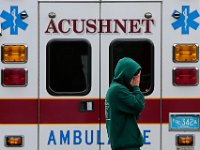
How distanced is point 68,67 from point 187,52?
3.88 ft

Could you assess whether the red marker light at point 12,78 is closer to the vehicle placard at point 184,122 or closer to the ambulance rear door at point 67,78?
the ambulance rear door at point 67,78

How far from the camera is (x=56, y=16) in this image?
22.2 ft

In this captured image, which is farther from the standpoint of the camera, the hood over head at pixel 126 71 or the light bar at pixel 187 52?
the light bar at pixel 187 52

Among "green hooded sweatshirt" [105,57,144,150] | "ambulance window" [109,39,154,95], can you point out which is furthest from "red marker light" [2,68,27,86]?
"green hooded sweatshirt" [105,57,144,150]

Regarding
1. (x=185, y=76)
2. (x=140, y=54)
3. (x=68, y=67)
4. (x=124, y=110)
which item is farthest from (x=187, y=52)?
(x=124, y=110)

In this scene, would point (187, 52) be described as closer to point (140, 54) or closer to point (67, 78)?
point (140, 54)

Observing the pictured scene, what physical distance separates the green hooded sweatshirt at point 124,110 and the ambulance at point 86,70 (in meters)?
1.02

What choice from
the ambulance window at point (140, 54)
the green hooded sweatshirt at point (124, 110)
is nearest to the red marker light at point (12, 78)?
the ambulance window at point (140, 54)

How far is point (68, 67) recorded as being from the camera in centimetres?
679

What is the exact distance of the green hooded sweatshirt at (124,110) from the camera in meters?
5.69

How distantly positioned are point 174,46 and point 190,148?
101 cm

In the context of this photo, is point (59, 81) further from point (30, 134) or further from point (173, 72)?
point (173, 72)

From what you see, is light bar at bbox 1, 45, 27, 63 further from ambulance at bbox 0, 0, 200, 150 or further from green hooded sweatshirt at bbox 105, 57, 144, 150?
green hooded sweatshirt at bbox 105, 57, 144, 150

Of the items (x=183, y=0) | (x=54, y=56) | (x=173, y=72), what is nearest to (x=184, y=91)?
(x=173, y=72)
